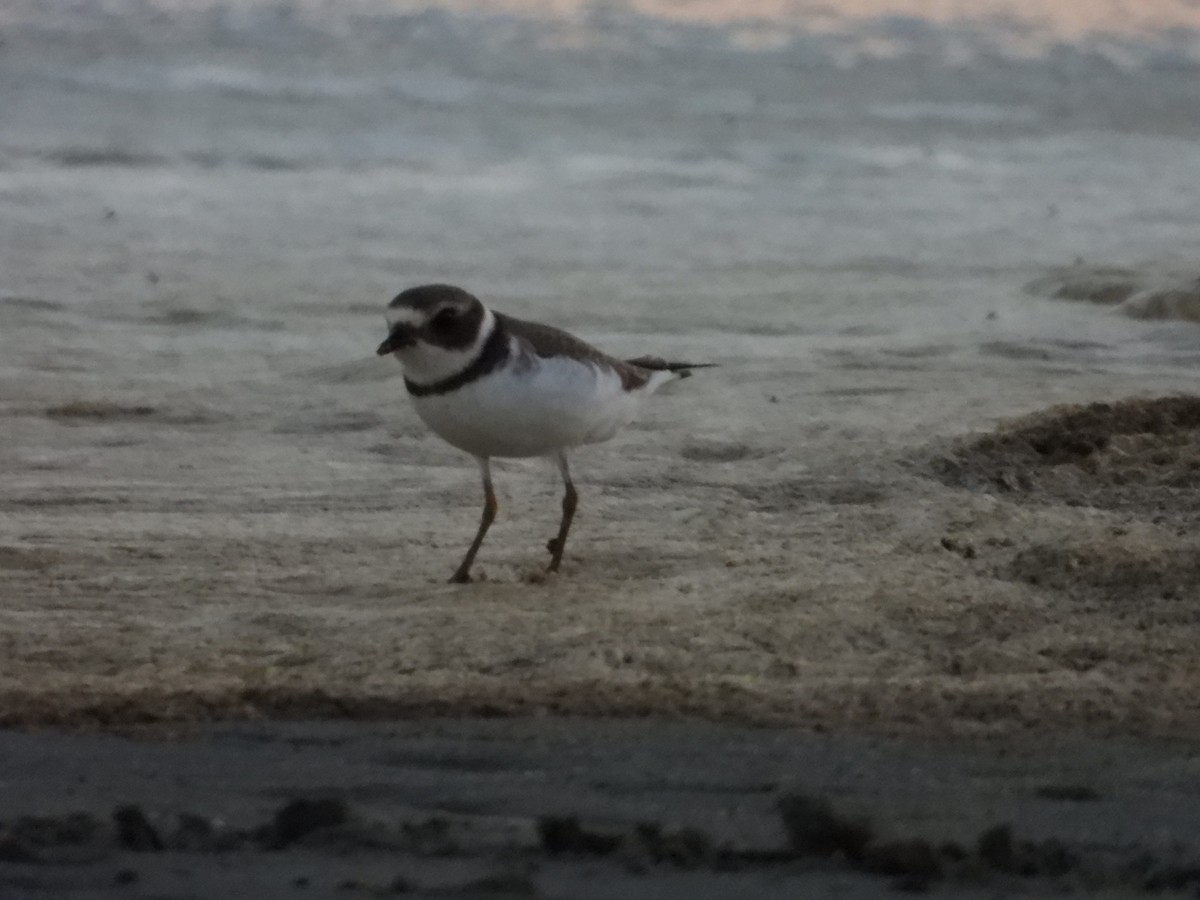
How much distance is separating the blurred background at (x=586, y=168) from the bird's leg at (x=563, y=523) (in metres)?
2.70

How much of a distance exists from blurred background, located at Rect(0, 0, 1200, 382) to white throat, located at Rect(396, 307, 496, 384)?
9.51ft

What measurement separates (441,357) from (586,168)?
8933mm

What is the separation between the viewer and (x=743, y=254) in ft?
33.0

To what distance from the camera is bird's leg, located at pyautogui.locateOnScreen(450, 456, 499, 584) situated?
4305mm

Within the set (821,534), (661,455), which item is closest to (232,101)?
(661,455)

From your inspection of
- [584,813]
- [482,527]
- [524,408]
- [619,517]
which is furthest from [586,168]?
[584,813]

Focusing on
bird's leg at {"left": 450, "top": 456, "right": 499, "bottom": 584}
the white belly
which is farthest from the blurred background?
the white belly

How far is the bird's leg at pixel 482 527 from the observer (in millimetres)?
4305

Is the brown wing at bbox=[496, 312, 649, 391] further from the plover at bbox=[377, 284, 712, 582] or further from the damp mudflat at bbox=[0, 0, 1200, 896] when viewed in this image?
the damp mudflat at bbox=[0, 0, 1200, 896]

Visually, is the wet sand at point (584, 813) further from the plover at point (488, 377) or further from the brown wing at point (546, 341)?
the brown wing at point (546, 341)

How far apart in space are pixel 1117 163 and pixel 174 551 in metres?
11.0

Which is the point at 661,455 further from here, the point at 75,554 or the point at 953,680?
the point at 953,680

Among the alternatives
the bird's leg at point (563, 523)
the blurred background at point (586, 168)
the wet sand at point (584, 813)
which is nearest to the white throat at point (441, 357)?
the bird's leg at point (563, 523)

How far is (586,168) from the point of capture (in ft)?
42.6
